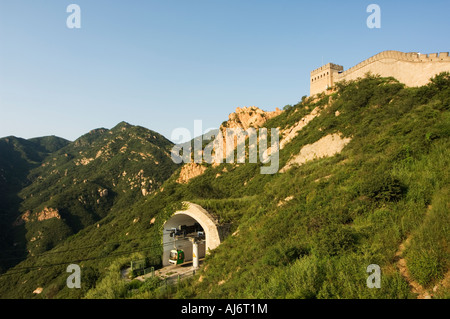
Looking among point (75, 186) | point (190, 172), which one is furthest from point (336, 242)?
point (75, 186)

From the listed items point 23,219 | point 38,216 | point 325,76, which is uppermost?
point 325,76

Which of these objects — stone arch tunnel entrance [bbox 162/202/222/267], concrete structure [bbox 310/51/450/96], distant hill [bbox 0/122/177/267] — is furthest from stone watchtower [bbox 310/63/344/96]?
distant hill [bbox 0/122/177/267]

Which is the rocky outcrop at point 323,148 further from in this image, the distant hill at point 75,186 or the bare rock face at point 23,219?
the bare rock face at point 23,219

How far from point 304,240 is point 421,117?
12.6 metres

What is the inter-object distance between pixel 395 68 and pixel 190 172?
40.0m

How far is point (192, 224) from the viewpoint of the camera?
20.7 metres

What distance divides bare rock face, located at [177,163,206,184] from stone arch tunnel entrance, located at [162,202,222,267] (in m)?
31.5

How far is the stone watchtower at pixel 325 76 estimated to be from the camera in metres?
39.2

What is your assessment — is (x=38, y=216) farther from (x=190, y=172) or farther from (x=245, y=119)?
(x=245, y=119)

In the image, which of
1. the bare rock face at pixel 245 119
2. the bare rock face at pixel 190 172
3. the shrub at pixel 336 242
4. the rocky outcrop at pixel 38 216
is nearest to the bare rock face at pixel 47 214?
the rocky outcrop at pixel 38 216

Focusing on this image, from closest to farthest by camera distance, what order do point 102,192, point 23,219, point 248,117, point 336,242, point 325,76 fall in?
point 336,242
point 325,76
point 248,117
point 23,219
point 102,192

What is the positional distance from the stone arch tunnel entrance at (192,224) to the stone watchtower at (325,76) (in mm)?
32786

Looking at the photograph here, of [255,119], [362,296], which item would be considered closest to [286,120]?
[255,119]

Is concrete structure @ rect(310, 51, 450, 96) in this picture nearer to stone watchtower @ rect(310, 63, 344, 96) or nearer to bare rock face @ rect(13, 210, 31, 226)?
stone watchtower @ rect(310, 63, 344, 96)
